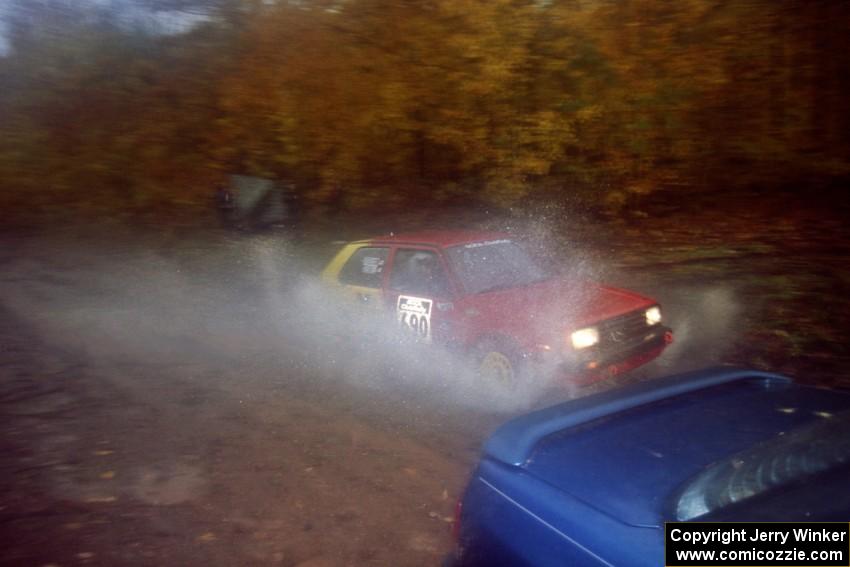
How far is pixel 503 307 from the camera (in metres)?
6.02

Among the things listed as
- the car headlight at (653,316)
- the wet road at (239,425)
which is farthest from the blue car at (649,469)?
the car headlight at (653,316)

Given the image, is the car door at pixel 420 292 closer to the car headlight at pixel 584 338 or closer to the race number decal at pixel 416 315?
the race number decal at pixel 416 315

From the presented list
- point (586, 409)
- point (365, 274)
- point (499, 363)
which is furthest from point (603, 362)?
point (586, 409)

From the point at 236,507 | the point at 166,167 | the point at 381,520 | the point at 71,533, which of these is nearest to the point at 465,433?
the point at 381,520

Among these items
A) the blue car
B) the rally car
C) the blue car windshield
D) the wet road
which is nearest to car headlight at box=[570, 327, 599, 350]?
the rally car

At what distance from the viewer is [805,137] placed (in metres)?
9.62

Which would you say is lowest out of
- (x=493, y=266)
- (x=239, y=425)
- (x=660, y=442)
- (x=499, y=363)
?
(x=239, y=425)

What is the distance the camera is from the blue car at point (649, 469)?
1.98 metres

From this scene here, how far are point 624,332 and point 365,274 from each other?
2873 millimetres

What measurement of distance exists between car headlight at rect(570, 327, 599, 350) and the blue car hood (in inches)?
106

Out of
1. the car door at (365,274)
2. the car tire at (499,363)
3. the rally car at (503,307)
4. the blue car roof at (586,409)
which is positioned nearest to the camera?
the blue car roof at (586,409)

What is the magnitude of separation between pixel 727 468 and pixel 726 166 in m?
9.16

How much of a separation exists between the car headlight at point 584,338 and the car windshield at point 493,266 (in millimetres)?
1006

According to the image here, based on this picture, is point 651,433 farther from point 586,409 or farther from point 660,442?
point 586,409
